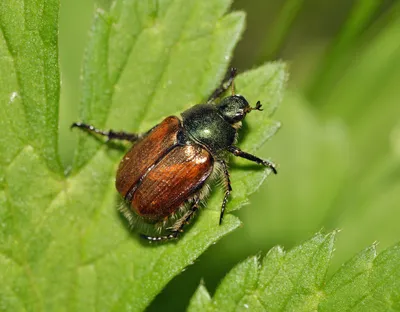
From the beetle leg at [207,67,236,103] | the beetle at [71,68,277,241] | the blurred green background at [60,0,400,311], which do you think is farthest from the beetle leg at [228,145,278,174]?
the blurred green background at [60,0,400,311]

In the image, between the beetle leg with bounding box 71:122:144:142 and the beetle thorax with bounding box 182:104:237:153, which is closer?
the beetle leg with bounding box 71:122:144:142

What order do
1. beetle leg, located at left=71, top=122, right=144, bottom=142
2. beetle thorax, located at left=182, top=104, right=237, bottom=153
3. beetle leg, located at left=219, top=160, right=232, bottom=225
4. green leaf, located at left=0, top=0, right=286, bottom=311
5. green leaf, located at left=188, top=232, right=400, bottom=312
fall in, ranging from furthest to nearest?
beetle thorax, located at left=182, top=104, right=237, bottom=153
beetle leg, located at left=71, top=122, right=144, bottom=142
beetle leg, located at left=219, top=160, right=232, bottom=225
green leaf, located at left=0, top=0, right=286, bottom=311
green leaf, located at left=188, top=232, right=400, bottom=312

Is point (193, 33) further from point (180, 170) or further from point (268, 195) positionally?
point (268, 195)

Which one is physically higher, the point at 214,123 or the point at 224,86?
the point at 224,86

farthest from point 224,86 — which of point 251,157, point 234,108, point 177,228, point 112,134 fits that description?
point 177,228

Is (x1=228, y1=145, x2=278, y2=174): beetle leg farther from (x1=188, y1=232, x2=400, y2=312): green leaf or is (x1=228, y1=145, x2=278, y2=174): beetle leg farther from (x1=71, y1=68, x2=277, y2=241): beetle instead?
(x1=188, y1=232, x2=400, y2=312): green leaf

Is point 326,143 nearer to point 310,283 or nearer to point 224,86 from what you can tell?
point 224,86

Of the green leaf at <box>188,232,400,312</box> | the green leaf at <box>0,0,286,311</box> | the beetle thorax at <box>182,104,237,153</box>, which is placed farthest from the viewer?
the beetle thorax at <box>182,104,237,153</box>

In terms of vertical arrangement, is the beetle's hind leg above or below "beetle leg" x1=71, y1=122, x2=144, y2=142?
below
